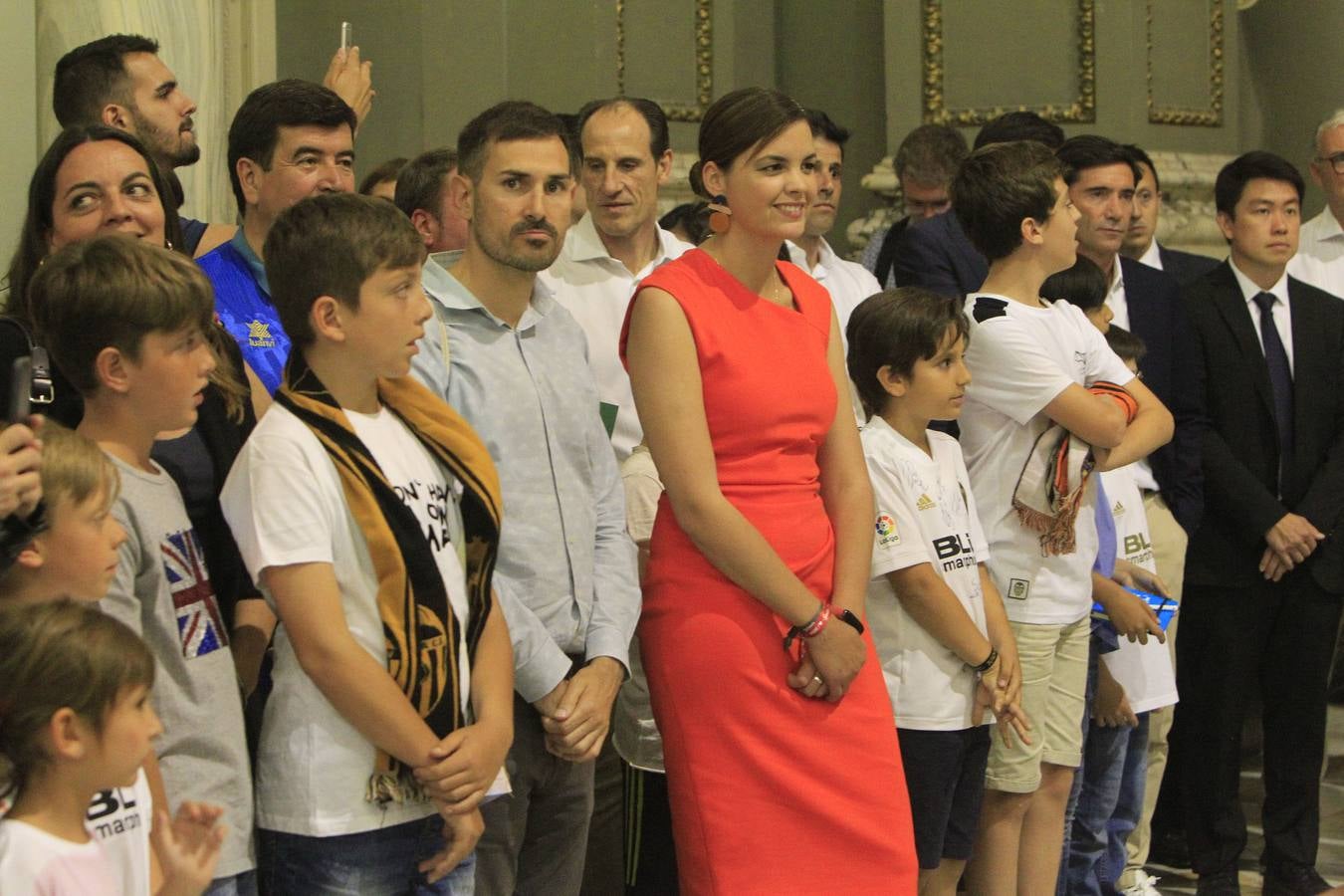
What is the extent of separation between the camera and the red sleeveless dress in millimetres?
2928

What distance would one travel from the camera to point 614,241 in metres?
3.88

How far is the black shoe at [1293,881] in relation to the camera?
4496mm

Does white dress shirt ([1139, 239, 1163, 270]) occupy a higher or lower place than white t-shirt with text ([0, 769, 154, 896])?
higher

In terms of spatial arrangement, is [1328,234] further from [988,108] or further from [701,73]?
[701,73]

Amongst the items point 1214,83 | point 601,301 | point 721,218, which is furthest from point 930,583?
point 1214,83

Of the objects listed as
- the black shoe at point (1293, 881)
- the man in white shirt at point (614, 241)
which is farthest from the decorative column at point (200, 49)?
the black shoe at point (1293, 881)

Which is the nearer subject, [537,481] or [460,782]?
[460,782]

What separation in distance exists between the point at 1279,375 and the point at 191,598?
339cm

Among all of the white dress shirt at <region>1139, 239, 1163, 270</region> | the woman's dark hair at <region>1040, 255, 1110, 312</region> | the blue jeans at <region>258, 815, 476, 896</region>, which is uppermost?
the white dress shirt at <region>1139, 239, 1163, 270</region>

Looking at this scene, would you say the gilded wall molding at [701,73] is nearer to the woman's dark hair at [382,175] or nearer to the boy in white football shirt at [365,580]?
the woman's dark hair at [382,175]

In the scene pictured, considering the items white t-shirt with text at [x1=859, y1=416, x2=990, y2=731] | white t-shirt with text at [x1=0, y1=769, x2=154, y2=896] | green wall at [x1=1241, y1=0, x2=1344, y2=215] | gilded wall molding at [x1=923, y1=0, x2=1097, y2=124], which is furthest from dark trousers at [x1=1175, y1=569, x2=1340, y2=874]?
white t-shirt with text at [x1=0, y1=769, x2=154, y2=896]

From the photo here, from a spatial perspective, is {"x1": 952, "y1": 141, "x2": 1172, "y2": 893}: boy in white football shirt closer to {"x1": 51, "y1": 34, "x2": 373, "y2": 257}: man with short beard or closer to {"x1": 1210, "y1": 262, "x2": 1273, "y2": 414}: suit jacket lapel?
{"x1": 1210, "y1": 262, "x2": 1273, "y2": 414}: suit jacket lapel

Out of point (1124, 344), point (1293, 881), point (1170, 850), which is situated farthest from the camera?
point (1170, 850)

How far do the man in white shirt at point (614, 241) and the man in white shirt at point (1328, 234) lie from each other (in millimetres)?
2295
